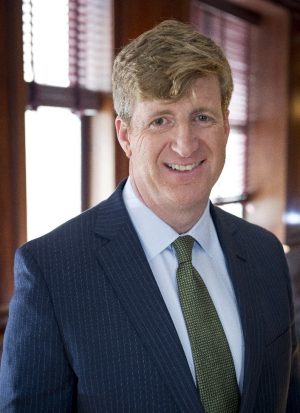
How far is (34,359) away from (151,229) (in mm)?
338

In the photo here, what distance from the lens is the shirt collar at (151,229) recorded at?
1.04m

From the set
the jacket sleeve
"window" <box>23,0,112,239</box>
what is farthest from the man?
"window" <box>23,0,112,239</box>

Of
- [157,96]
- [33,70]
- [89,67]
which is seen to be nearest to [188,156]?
[157,96]

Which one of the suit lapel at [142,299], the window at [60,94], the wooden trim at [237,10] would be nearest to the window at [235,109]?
the wooden trim at [237,10]

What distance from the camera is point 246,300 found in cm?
108

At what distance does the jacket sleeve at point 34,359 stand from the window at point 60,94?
1287 millimetres

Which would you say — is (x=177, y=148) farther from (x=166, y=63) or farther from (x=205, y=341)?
(x=205, y=341)

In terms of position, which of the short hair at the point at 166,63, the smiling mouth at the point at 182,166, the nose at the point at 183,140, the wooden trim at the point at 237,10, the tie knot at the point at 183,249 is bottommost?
the tie knot at the point at 183,249

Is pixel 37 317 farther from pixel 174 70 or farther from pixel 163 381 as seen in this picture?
pixel 174 70

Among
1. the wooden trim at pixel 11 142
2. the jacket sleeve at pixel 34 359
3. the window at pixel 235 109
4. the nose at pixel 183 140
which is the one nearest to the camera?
the jacket sleeve at pixel 34 359

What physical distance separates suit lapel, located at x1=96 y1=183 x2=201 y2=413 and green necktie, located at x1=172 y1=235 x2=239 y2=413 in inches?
2.1

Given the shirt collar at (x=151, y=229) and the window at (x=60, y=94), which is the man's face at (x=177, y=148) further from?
the window at (x=60, y=94)

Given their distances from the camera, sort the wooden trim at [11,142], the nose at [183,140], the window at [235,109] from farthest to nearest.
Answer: the window at [235,109]
the wooden trim at [11,142]
the nose at [183,140]

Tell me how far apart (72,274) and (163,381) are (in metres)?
0.25
